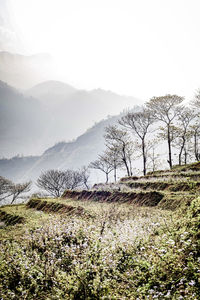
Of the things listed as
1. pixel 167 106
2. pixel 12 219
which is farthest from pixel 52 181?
pixel 12 219

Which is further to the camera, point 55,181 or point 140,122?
point 55,181

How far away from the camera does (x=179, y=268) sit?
5129 millimetres

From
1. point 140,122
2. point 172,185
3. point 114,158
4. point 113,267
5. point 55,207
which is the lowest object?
point 55,207

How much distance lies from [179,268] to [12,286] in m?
5.05

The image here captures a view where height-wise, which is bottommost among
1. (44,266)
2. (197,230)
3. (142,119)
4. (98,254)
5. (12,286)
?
(12,286)

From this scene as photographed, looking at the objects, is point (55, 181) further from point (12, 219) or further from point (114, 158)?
point (12, 219)

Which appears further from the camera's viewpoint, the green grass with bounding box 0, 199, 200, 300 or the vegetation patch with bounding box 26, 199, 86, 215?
the vegetation patch with bounding box 26, 199, 86, 215

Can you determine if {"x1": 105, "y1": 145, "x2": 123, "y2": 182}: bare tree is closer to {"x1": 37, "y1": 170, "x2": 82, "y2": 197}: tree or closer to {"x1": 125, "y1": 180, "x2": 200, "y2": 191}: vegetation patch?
{"x1": 37, "y1": 170, "x2": 82, "y2": 197}: tree

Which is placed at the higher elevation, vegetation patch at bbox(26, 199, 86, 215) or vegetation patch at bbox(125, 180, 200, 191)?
vegetation patch at bbox(125, 180, 200, 191)

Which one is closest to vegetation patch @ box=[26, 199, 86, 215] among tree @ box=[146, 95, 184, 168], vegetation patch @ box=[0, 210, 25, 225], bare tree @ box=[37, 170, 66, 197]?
vegetation patch @ box=[0, 210, 25, 225]

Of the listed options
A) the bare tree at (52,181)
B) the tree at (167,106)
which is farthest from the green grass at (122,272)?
the bare tree at (52,181)

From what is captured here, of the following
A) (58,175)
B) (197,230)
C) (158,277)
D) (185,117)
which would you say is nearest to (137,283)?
(158,277)

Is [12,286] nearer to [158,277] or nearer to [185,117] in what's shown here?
[158,277]

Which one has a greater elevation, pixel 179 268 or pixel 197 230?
pixel 197 230
